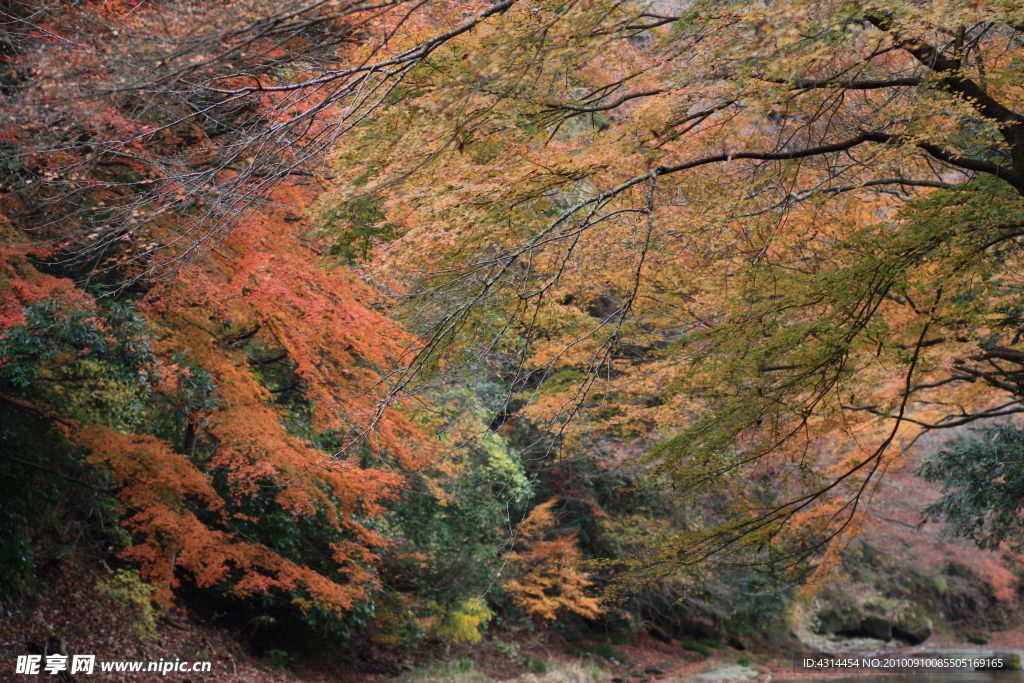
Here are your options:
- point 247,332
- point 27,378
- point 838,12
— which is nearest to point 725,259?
point 838,12

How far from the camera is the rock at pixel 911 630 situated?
922 inches

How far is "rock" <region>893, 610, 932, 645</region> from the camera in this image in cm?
2341

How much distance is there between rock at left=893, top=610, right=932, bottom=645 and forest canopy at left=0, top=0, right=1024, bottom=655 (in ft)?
48.4

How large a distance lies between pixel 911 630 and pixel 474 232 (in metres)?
23.5

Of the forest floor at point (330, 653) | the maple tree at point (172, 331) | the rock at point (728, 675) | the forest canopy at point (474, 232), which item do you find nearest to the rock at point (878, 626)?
the forest floor at point (330, 653)

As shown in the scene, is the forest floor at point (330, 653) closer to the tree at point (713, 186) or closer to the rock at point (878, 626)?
the rock at point (878, 626)

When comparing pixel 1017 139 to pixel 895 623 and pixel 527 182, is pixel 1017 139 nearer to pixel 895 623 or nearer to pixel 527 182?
pixel 527 182

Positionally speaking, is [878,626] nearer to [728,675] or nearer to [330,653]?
[728,675]

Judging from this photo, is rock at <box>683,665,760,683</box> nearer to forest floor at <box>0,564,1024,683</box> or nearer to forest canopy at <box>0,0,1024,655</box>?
forest floor at <box>0,564,1024,683</box>

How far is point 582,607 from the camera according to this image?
52.3 feet

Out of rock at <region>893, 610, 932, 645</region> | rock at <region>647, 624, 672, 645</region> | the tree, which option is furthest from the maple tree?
rock at <region>893, 610, 932, 645</region>

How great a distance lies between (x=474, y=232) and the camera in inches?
213

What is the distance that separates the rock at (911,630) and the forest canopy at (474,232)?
14744 mm

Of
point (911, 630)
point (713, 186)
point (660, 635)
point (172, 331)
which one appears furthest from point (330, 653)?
point (911, 630)
